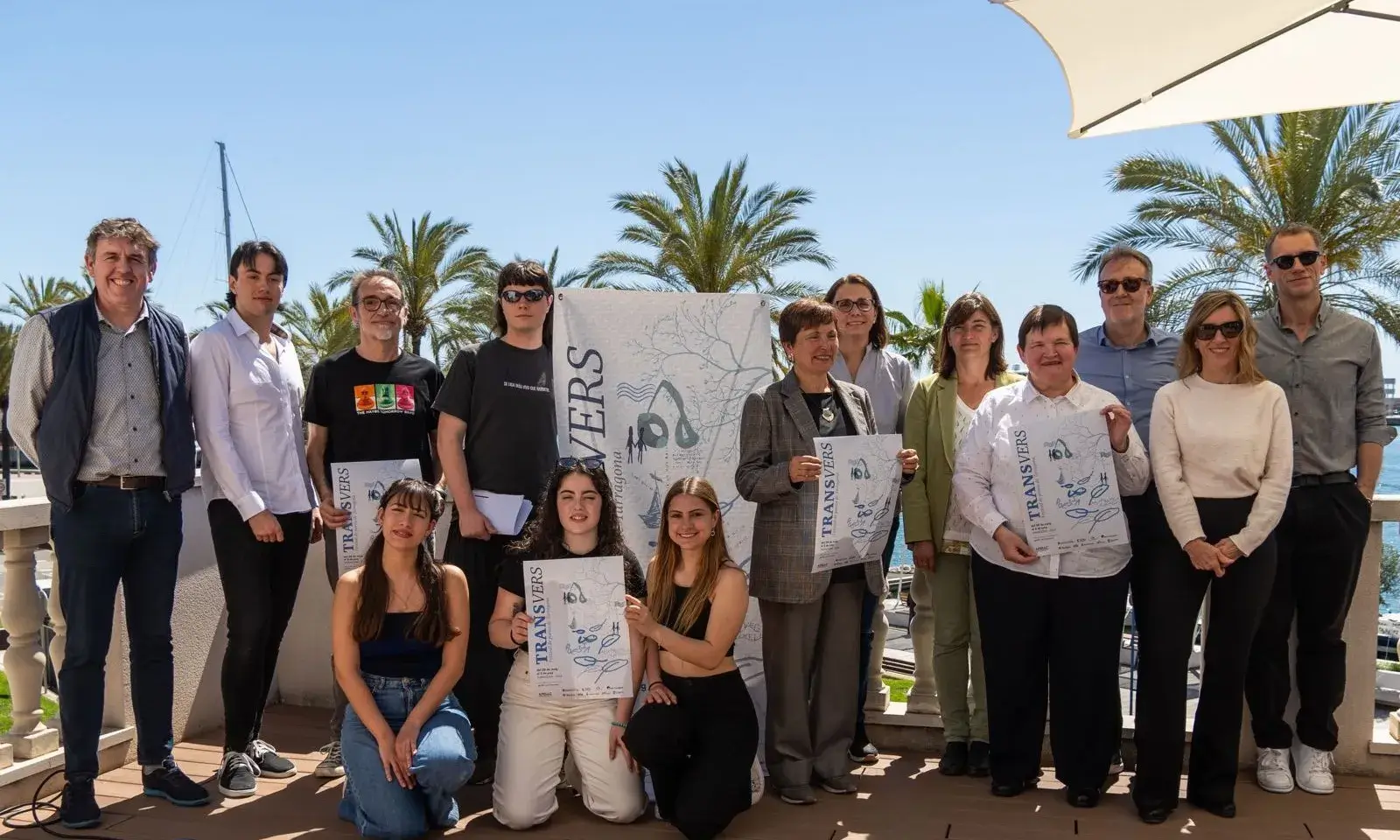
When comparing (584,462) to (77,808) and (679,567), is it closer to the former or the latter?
(679,567)

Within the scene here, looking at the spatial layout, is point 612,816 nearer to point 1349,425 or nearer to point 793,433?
point 793,433

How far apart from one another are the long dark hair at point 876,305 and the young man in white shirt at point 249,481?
7.66 feet

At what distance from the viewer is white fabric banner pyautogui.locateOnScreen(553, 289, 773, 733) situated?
4.98 meters

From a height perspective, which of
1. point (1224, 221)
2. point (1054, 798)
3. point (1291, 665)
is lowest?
point (1054, 798)

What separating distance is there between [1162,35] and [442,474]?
3.26m

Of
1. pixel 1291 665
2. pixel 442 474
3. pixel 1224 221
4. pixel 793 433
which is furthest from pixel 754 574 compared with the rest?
pixel 1224 221

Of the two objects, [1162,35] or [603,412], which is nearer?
[1162,35]

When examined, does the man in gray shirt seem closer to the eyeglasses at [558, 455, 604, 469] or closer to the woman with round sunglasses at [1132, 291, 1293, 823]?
the eyeglasses at [558, 455, 604, 469]

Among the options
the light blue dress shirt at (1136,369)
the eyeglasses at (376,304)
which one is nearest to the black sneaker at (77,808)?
the eyeglasses at (376,304)

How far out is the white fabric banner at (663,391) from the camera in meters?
4.98

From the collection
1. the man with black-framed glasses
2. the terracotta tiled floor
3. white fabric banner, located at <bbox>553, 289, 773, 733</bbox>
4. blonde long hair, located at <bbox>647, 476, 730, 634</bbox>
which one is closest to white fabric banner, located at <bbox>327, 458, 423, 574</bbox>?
the man with black-framed glasses

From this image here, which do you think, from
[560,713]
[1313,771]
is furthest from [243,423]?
[1313,771]

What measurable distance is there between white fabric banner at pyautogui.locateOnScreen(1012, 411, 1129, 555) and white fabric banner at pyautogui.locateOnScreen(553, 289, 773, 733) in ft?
4.09

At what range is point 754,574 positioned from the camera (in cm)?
464
